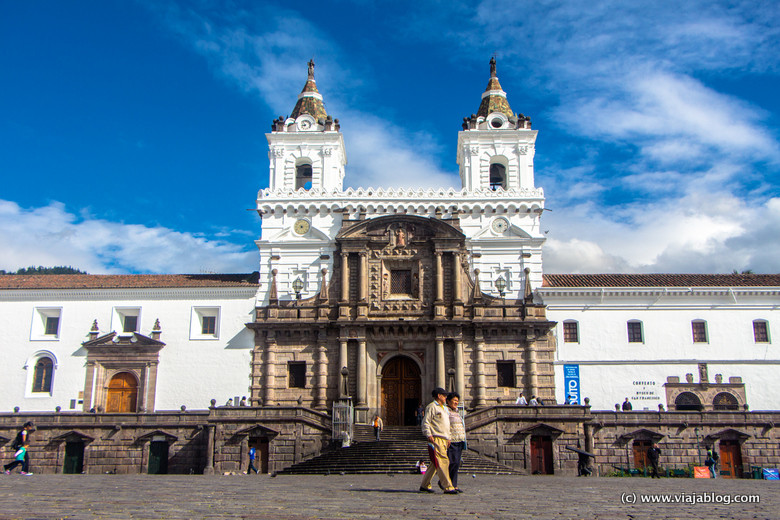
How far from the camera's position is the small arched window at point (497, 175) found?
140 feet

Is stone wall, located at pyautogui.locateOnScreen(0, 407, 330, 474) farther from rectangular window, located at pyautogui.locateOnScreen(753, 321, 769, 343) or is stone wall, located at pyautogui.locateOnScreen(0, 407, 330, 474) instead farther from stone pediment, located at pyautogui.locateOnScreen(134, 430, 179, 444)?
rectangular window, located at pyautogui.locateOnScreen(753, 321, 769, 343)

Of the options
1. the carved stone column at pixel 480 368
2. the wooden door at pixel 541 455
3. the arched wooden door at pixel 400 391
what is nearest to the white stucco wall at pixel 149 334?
the arched wooden door at pixel 400 391

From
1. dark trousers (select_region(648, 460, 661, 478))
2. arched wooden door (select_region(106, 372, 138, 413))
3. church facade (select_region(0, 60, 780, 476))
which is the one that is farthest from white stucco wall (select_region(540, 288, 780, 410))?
arched wooden door (select_region(106, 372, 138, 413))

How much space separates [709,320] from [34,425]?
34.1m

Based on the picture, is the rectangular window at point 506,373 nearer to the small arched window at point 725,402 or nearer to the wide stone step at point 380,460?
the wide stone step at point 380,460

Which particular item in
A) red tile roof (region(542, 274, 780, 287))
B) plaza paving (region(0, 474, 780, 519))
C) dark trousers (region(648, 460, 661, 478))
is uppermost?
red tile roof (region(542, 274, 780, 287))

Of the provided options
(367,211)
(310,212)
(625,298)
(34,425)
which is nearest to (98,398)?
(34,425)

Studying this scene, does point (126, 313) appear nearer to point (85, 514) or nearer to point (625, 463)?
point (625, 463)

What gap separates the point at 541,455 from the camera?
31922 millimetres

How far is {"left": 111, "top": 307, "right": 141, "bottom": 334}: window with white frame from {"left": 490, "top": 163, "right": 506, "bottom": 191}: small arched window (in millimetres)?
21396

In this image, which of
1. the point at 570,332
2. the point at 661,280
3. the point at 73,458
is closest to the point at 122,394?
the point at 73,458

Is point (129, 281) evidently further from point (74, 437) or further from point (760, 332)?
point (760, 332)

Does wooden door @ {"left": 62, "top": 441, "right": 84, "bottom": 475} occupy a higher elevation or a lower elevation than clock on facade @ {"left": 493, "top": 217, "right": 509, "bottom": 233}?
lower

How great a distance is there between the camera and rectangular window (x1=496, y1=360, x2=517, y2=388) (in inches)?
1470
